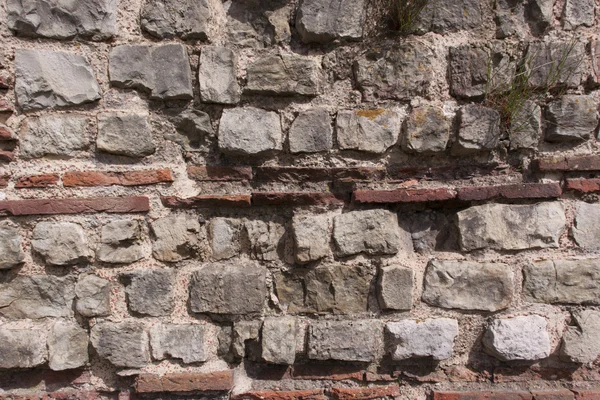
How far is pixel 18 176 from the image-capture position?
5.98 ft

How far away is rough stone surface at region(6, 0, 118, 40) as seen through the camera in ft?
5.86

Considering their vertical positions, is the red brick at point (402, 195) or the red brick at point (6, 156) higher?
the red brick at point (6, 156)

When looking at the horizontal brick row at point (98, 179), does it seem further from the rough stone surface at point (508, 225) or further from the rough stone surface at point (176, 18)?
the rough stone surface at point (508, 225)

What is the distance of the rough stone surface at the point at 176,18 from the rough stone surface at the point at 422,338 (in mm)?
1357

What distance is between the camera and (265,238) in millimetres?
1905

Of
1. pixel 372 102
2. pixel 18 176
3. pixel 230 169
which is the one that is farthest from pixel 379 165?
pixel 18 176

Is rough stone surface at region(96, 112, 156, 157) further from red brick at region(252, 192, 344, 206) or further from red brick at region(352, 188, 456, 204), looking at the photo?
red brick at region(352, 188, 456, 204)

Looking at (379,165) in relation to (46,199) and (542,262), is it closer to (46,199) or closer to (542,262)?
(542,262)

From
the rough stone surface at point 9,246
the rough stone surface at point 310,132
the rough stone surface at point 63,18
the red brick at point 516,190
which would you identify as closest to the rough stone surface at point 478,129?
the red brick at point 516,190

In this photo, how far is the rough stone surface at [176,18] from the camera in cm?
185

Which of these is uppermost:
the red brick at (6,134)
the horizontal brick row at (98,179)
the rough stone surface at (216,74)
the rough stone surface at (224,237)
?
the rough stone surface at (216,74)

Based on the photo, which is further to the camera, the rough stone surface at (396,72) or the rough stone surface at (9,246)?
the rough stone surface at (396,72)

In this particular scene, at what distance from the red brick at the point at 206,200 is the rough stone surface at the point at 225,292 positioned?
259 millimetres

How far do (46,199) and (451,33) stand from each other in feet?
5.50
